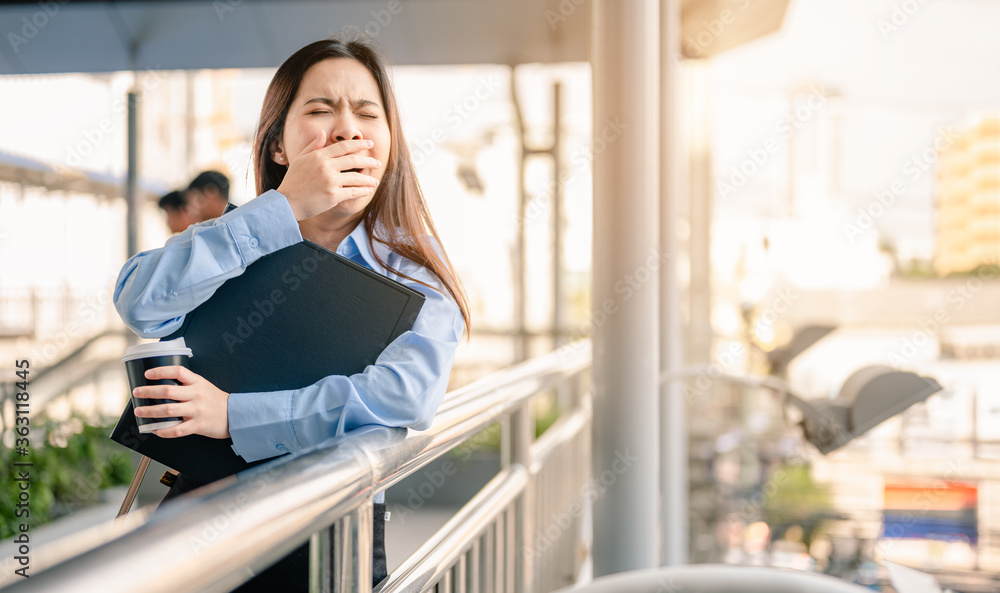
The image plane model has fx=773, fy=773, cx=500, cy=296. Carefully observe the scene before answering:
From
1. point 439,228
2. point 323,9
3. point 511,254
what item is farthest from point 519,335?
point 439,228

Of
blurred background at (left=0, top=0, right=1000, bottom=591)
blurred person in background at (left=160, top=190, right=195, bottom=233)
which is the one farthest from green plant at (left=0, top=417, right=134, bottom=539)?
blurred person in background at (left=160, top=190, right=195, bottom=233)

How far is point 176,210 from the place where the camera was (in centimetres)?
277

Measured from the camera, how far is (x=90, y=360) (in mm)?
5164

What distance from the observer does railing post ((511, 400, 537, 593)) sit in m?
1.75

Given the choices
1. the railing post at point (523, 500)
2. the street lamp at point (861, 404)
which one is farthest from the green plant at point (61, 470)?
the street lamp at point (861, 404)

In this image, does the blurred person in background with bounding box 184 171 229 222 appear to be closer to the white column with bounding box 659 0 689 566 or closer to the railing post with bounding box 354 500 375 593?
the white column with bounding box 659 0 689 566

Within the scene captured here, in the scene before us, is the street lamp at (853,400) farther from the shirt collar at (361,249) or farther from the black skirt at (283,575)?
the black skirt at (283,575)

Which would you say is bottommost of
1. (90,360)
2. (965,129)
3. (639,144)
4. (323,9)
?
(90,360)

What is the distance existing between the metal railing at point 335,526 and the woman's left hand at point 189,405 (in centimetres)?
14

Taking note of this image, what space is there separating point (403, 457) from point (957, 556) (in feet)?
50.6

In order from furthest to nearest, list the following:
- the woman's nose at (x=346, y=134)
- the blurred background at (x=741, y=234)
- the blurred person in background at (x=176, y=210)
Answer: the blurred background at (x=741, y=234) → the blurred person in background at (x=176, y=210) → the woman's nose at (x=346, y=134)

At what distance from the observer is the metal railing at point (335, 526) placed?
41 cm

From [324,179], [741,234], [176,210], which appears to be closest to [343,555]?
[324,179]

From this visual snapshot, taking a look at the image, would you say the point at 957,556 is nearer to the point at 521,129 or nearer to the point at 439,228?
the point at 521,129
